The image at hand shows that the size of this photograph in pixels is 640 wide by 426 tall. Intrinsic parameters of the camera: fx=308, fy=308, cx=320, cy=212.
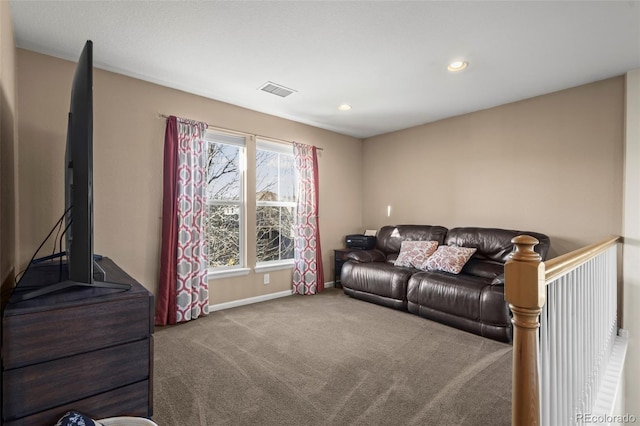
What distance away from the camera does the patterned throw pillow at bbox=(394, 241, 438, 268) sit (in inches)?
157

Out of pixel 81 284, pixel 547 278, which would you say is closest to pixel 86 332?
pixel 81 284

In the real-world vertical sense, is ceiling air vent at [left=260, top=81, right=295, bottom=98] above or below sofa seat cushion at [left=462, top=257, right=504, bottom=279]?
above

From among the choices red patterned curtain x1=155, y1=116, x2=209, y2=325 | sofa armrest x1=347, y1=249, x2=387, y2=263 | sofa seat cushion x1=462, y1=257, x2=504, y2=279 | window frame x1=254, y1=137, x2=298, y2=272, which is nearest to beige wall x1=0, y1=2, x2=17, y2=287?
red patterned curtain x1=155, y1=116, x2=209, y2=325

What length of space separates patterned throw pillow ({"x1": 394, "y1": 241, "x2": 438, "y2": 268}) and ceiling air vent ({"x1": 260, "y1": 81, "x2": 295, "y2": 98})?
2.50 metres

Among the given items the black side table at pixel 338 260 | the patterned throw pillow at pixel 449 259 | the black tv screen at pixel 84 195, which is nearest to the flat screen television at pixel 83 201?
the black tv screen at pixel 84 195

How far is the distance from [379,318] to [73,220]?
2.99m

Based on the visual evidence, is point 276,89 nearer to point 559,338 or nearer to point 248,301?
point 248,301

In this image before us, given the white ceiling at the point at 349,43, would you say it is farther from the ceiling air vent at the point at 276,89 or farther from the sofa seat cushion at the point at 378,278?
the sofa seat cushion at the point at 378,278

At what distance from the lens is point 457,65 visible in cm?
290

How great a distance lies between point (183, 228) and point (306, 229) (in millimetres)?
1762

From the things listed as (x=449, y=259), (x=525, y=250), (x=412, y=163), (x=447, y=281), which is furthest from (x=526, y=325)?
(x=412, y=163)

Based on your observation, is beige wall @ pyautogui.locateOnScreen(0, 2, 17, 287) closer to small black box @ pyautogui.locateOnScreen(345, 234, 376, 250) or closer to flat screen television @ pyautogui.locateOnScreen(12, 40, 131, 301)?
flat screen television @ pyautogui.locateOnScreen(12, 40, 131, 301)

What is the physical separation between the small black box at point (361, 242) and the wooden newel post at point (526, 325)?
3.86m

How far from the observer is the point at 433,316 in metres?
3.38
